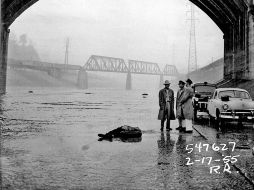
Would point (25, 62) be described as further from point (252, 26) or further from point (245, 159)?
point (245, 159)

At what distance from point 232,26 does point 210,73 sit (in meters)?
56.9

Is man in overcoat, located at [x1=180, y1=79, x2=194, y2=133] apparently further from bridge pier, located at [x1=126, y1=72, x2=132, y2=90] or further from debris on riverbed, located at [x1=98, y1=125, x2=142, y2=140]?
bridge pier, located at [x1=126, y1=72, x2=132, y2=90]

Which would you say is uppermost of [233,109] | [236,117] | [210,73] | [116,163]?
[210,73]

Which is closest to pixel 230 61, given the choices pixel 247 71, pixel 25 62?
pixel 247 71

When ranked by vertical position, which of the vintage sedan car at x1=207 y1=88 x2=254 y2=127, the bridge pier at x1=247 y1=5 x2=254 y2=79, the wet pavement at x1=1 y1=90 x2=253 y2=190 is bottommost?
the wet pavement at x1=1 y1=90 x2=253 y2=190

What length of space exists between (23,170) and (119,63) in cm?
16947

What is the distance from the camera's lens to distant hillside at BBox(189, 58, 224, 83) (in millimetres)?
80287

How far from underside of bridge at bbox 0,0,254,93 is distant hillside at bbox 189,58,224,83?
4360 centimetres

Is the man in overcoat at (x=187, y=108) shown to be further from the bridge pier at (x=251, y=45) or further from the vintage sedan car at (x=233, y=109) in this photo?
the bridge pier at (x=251, y=45)

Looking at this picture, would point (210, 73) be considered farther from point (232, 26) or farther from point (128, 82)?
point (128, 82)

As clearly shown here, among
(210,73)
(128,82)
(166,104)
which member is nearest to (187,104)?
(166,104)

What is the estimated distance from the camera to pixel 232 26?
32344mm

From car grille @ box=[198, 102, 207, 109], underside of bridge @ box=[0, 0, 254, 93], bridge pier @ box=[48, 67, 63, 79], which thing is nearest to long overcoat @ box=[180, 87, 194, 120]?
car grille @ box=[198, 102, 207, 109]

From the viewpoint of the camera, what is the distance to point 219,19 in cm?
3488
